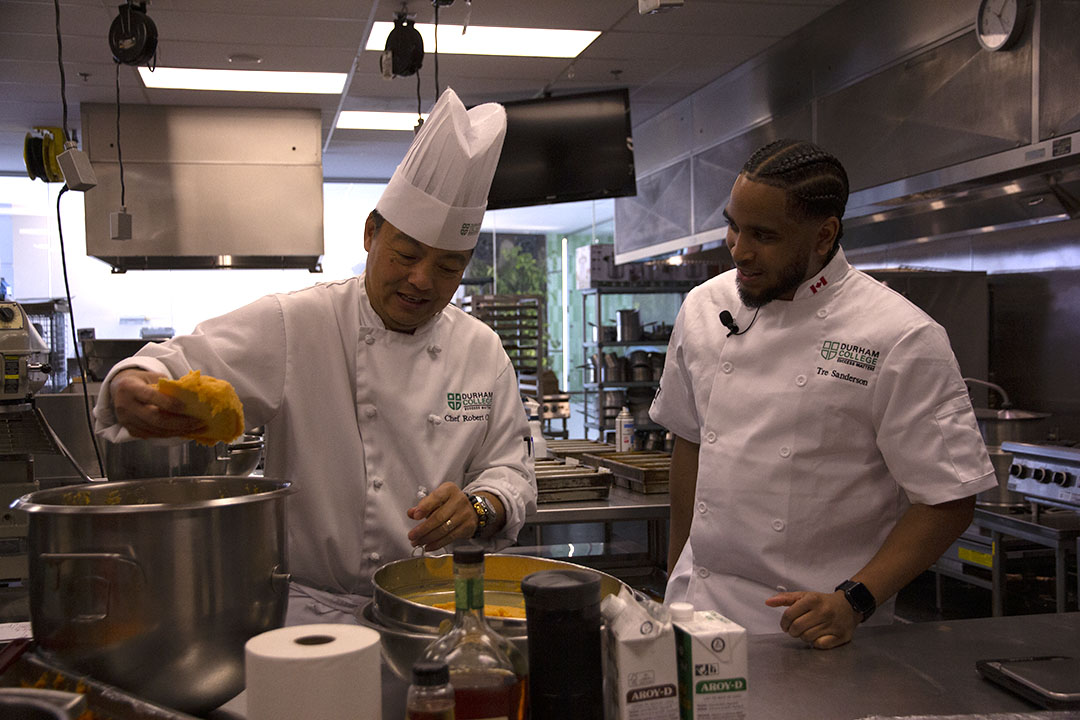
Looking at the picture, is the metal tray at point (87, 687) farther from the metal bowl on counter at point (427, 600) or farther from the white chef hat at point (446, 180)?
the white chef hat at point (446, 180)

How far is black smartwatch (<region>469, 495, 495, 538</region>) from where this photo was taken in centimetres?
153

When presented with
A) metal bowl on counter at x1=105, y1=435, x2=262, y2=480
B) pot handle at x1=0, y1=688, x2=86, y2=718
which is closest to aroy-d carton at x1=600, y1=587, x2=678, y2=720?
pot handle at x1=0, y1=688, x2=86, y2=718

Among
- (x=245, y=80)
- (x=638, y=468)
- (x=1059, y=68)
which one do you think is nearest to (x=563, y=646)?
(x=638, y=468)

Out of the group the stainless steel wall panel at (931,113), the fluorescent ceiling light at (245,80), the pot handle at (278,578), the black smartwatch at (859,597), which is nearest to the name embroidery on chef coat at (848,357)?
the black smartwatch at (859,597)

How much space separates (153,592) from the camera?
101 cm

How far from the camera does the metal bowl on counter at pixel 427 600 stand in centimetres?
104

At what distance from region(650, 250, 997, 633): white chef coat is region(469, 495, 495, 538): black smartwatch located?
618mm

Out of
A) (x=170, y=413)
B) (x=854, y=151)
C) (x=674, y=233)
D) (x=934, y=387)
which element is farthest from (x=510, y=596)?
(x=674, y=233)

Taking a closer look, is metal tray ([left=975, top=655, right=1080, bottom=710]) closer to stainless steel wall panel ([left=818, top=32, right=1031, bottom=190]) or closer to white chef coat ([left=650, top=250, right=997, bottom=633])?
white chef coat ([left=650, top=250, right=997, bottom=633])

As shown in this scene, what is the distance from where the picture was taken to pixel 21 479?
99.3 inches

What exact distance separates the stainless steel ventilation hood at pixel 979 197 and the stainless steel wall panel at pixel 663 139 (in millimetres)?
1554

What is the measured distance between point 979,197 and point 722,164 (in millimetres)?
2007

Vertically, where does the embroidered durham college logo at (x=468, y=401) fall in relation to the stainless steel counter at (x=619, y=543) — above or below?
above

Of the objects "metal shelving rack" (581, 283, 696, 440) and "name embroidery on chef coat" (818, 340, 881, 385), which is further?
"metal shelving rack" (581, 283, 696, 440)
